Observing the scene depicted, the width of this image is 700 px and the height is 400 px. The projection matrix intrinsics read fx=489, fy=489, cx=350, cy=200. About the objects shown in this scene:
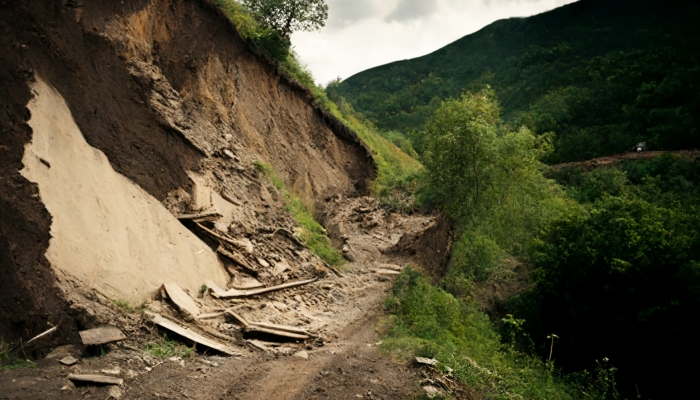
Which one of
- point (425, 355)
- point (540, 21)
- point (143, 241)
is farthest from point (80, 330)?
point (540, 21)

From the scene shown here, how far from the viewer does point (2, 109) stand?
8.37m

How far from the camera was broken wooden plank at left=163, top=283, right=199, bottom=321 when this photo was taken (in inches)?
343

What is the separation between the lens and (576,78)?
47.2 metres

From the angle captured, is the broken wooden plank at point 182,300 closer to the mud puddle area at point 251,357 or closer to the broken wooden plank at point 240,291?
the mud puddle area at point 251,357

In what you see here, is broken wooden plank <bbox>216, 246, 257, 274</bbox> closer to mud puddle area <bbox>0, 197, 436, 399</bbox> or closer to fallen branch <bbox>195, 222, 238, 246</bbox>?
fallen branch <bbox>195, 222, 238, 246</bbox>

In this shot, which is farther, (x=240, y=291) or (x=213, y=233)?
(x=213, y=233)

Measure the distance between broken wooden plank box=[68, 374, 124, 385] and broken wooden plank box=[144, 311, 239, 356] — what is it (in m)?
1.90

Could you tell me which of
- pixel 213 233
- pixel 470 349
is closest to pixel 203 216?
pixel 213 233

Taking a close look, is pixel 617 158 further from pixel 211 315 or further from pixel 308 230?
pixel 211 315

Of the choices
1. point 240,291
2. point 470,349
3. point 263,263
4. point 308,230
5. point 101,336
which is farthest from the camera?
point 308,230

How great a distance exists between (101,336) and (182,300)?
1969mm

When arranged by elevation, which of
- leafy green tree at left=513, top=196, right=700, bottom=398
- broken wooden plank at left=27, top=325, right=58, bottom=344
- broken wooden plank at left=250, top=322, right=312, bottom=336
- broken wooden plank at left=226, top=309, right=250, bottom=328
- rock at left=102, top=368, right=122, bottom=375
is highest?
broken wooden plank at left=27, top=325, right=58, bottom=344

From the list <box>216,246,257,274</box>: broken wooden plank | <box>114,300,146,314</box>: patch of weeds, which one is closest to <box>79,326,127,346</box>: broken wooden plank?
<box>114,300,146,314</box>: patch of weeds

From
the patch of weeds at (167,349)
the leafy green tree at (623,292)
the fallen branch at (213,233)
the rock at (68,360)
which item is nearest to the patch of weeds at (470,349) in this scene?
the leafy green tree at (623,292)
